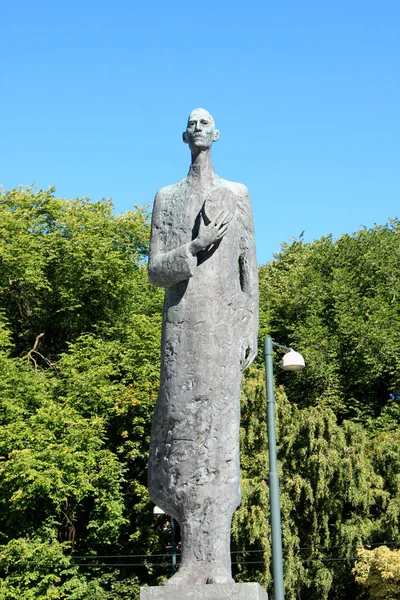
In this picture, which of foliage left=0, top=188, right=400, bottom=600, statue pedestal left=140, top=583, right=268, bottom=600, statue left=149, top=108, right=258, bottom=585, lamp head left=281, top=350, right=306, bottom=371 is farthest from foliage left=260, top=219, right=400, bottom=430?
statue pedestal left=140, top=583, right=268, bottom=600

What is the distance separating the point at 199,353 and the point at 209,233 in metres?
0.96

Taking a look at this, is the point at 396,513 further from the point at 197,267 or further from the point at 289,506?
the point at 197,267

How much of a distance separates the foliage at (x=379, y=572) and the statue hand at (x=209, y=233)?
57.4 ft

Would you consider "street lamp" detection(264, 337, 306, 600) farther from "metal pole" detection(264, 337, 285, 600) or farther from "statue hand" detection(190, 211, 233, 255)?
"statue hand" detection(190, 211, 233, 255)

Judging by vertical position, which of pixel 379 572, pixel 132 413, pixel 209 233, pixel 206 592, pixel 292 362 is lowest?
pixel 206 592

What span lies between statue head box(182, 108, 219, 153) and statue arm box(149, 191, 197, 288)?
1.85 feet

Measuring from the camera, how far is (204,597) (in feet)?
21.9

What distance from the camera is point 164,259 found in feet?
25.1

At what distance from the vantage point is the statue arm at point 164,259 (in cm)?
755

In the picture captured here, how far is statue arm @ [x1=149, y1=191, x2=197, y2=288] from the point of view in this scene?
7547 mm

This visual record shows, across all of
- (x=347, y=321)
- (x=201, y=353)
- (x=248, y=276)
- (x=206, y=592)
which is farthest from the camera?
(x=347, y=321)

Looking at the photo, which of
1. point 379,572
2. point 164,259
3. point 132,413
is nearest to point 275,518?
point 164,259

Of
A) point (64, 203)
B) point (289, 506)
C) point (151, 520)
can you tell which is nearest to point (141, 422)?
point (151, 520)

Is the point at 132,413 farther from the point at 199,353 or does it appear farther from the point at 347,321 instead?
the point at 199,353
